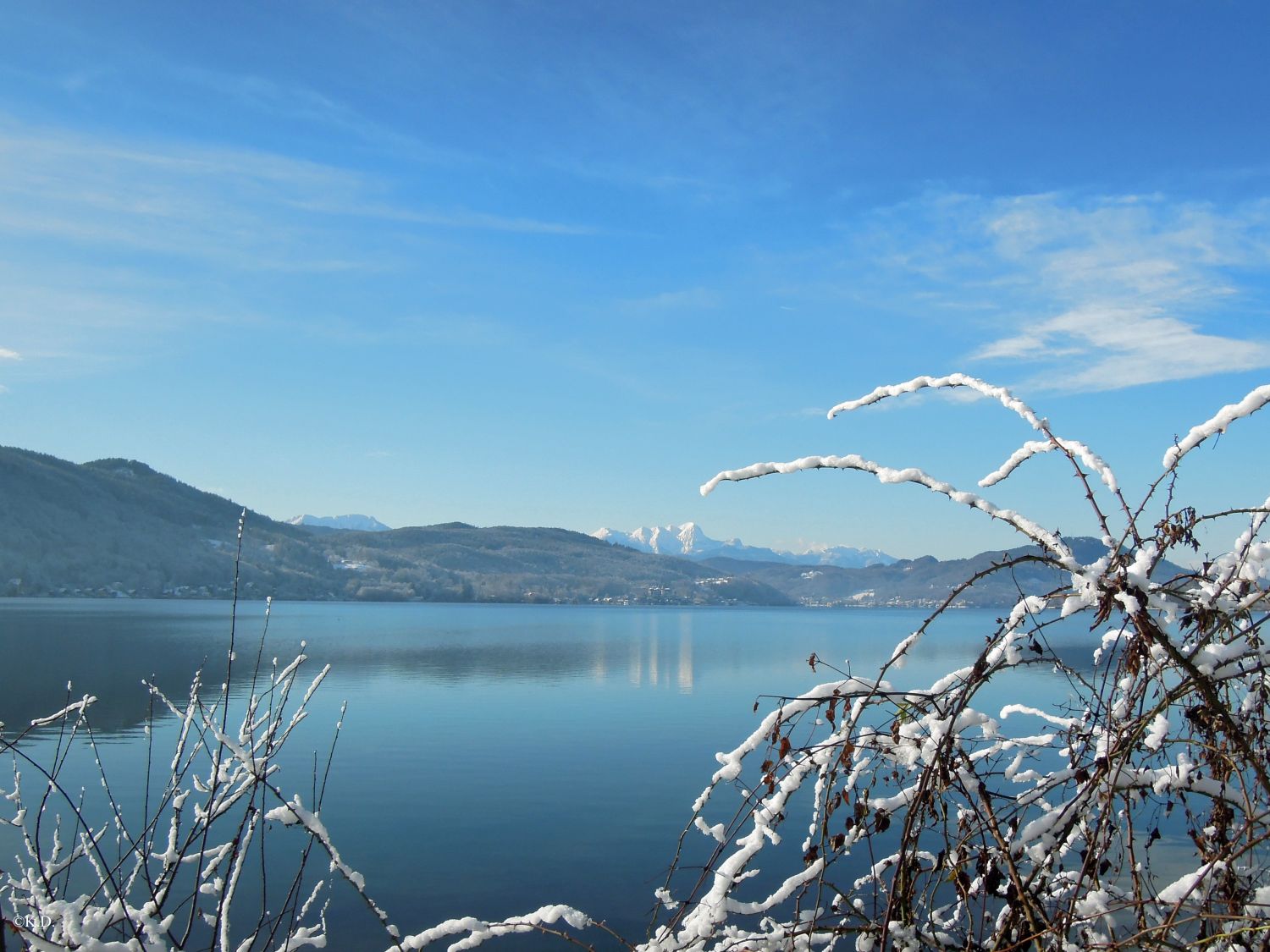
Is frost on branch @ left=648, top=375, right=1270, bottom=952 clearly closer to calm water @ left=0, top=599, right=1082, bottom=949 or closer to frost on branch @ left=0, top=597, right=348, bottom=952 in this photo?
frost on branch @ left=0, top=597, right=348, bottom=952

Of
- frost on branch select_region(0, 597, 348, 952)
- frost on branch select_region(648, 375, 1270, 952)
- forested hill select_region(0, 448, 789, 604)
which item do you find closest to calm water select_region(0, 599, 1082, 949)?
frost on branch select_region(0, 597, 348, 952)

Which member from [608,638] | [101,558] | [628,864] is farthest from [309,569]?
[628,864]

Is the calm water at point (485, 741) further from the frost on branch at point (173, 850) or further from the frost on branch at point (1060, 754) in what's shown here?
the frost on branch at point (1060, 754)

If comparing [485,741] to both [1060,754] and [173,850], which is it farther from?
[1060,754]

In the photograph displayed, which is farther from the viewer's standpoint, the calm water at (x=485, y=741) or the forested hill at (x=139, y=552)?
the forested hill at (x=139, y=552)

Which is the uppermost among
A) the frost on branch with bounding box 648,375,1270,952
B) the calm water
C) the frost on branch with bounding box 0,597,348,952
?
the frost on branch with bounding box 648,375,1270,952

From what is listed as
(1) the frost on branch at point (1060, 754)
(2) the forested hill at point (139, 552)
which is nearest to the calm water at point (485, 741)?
(1) the frost on branch at point (1060, 754)

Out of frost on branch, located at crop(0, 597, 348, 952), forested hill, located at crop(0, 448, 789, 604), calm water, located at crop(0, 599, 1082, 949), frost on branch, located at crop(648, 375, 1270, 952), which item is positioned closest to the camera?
frost on branch, located at crop(648, 375, 1270, 952)

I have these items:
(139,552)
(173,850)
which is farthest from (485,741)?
(139,552)
